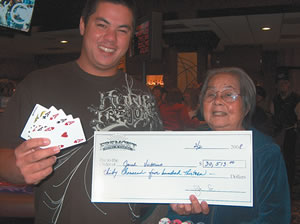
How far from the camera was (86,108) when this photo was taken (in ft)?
4.54

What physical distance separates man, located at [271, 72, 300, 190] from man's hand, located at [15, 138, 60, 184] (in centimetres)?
451

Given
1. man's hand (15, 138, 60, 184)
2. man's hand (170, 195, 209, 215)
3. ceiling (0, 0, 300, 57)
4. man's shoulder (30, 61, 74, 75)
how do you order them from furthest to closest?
ceiling (0, 0, 300, 57) → man's shoulder (30, 61, 74, 75) → man's hand (170, 195, 209, 215) → man's hand (15, 138, 60, 184)

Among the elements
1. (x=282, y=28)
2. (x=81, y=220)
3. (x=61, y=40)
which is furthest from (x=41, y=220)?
(x=61, y=40)

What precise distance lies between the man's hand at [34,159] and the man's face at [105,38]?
0.49 meters

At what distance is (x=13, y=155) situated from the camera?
1.22 metres

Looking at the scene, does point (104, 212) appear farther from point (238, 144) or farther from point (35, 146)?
point (238, 144)

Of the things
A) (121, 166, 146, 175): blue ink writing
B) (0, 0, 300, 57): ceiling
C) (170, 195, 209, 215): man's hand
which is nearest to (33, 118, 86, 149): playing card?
(121, 166, 146, 175): blue ink writing

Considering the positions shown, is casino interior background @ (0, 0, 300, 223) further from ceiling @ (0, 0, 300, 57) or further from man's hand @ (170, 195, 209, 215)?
man's hand @ (170, 195, 209, 215)

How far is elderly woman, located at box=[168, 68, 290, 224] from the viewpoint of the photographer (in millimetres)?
1331

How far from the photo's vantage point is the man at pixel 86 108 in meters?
1.32

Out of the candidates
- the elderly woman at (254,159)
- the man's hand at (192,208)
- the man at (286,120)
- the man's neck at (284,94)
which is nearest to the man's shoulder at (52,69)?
the elderly woman at (254,159)

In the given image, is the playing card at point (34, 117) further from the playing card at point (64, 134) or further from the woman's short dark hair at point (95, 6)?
the woman's short dark hair at point (95, 6)

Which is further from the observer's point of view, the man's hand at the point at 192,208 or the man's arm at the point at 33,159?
the man's hand at the point at 192,208

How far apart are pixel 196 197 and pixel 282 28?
7.78 meters
